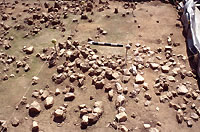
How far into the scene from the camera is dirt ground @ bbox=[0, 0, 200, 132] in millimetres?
5828

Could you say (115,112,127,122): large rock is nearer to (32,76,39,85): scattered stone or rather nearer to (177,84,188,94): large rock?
(177,84,188,94): large rock

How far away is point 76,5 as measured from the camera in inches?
444

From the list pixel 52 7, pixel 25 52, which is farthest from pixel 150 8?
pixel 25 52

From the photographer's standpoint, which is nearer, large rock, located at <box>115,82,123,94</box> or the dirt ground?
the dirt ground

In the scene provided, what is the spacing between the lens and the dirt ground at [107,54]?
583 centimetres

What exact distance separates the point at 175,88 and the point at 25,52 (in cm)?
522

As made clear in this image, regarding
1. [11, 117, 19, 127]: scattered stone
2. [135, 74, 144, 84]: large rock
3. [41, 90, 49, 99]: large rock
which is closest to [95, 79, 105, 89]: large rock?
[135, 74, 144, 84]: large rock

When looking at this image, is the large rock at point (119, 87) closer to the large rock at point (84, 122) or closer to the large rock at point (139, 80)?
the large rock at point (139, 80)

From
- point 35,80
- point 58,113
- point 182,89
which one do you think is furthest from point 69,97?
point 182,89

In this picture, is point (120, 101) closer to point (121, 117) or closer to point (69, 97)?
point (121, 117)

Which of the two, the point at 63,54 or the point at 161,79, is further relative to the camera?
the point at 63,54

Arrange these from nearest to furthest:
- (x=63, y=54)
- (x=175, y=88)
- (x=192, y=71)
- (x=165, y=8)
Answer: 1. (x=175, y=88)
2. (x=192, y=71)
3. (x=63, y=54)
4. (x=165, y=8)

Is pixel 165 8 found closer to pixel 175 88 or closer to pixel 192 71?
pixel 192 71

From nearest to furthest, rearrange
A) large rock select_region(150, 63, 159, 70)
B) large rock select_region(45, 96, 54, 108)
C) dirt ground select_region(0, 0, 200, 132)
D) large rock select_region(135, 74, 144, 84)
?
1. dirt ground select_region(0, 0, 200, 132)
2. large rock select_region(45, 96, 54, 108)
3. large rock select_region(135, 74, 144, 84)
4. large rock select_region(150, 63, 159, 70)
